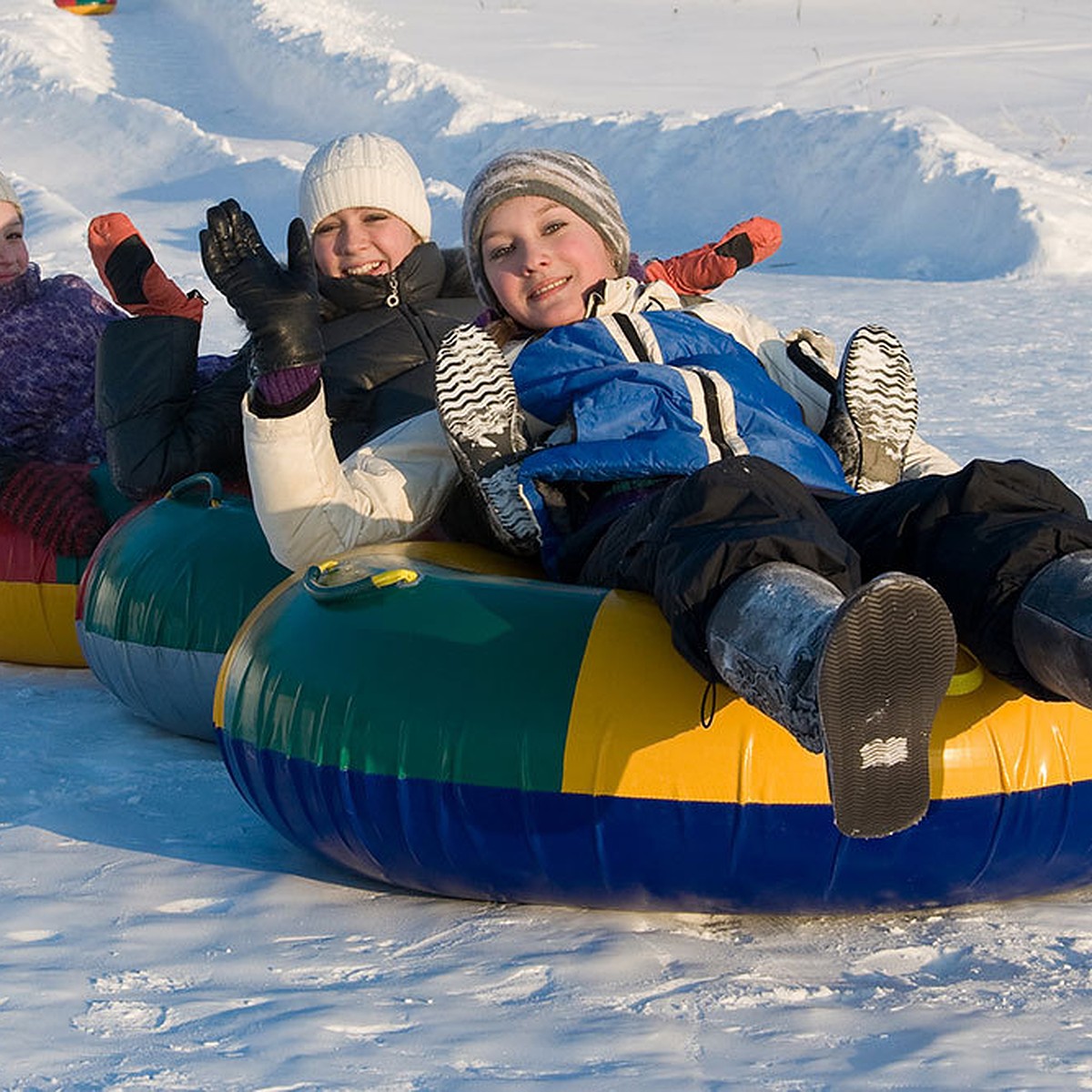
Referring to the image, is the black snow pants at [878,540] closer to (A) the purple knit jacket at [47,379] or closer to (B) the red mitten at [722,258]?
(B) the red mitten at [722,258]

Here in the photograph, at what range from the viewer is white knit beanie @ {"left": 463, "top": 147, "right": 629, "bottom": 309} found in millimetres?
3770

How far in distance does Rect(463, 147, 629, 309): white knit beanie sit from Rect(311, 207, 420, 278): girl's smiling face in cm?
80

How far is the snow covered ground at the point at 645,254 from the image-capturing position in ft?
7.96

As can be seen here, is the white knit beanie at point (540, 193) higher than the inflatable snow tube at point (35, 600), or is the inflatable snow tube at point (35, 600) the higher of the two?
the white knit beanie at point (540, 193)

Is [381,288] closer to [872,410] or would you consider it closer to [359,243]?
[359,243]

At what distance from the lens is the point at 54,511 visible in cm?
464

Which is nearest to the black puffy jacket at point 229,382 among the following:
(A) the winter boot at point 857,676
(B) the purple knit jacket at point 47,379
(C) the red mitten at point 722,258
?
(B) the purple knit jacket at point 47,379

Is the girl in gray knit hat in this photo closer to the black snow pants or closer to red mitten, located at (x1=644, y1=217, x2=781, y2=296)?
the black snow pants

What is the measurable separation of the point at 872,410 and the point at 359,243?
1.55 meters

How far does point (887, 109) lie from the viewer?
544 inches

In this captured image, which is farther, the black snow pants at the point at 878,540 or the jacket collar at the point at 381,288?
the jacket collar at the point at 381,288

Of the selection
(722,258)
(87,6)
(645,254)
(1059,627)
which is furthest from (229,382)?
(87,6)

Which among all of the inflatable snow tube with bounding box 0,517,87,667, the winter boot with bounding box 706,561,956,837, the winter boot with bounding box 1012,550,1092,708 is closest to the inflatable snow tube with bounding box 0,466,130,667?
the inflatable snow tube with bounding box 0,517,87,667

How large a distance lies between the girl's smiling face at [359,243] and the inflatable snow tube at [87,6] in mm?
17427
